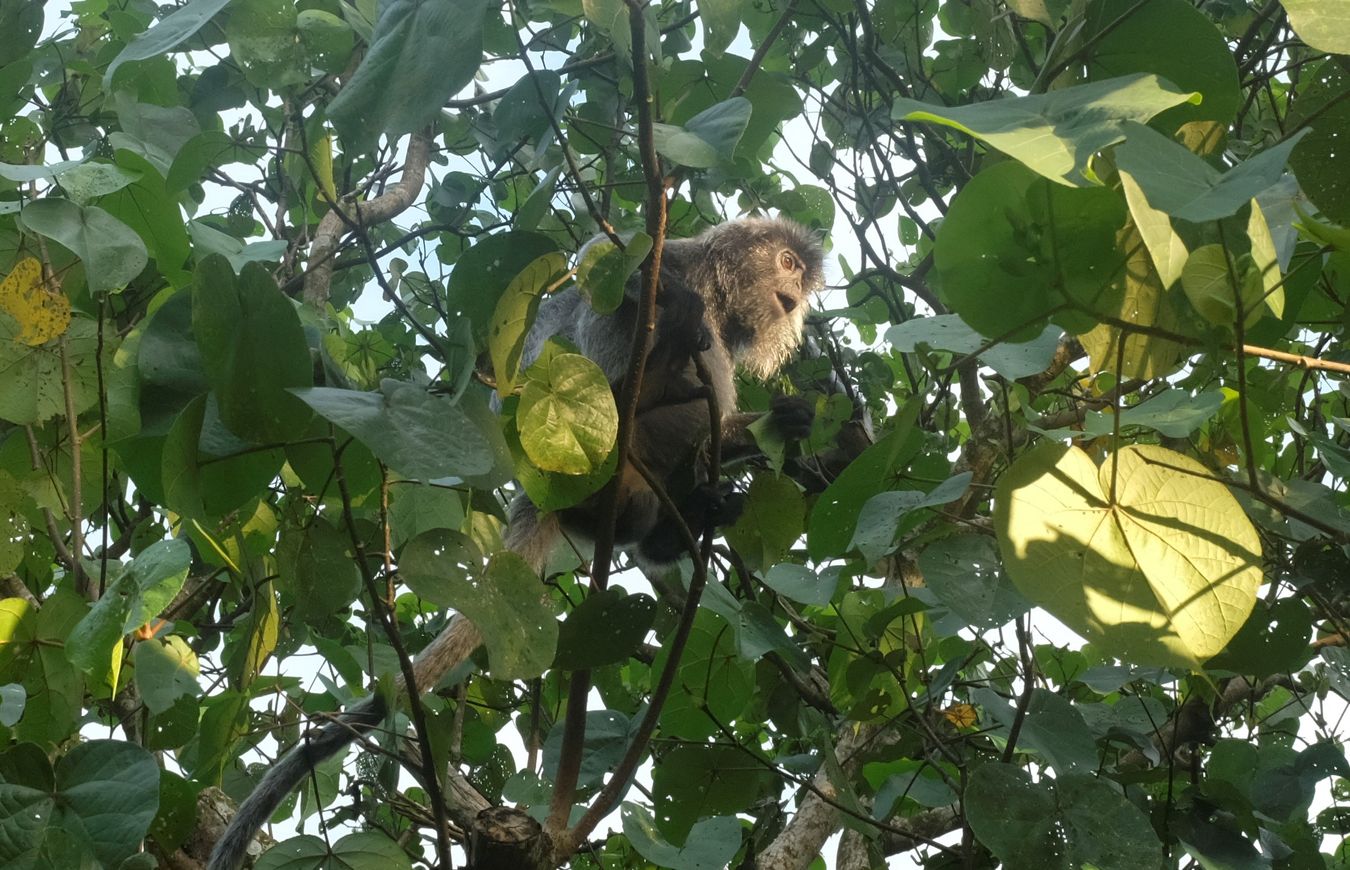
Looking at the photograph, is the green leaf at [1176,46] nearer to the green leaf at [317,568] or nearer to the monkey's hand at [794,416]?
the green leaf at [317,568]

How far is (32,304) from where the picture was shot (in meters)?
1.65

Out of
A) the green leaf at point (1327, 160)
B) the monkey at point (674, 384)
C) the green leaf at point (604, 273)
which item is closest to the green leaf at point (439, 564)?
the green leaf at point (604, 273)

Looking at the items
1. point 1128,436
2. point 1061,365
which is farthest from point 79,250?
point 1061,365

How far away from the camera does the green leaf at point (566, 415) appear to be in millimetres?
1384

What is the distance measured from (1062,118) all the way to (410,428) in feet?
2.30

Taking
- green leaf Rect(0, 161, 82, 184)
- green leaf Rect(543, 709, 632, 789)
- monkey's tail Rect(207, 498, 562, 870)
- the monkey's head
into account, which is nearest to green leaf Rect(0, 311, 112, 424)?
green leaf Rect(0, 161, 82, 184)

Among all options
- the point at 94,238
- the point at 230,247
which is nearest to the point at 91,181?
the point at 94,238

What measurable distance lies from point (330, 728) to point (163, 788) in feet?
1.19

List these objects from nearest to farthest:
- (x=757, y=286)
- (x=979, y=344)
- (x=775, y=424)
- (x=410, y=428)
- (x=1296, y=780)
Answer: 1. (x=410, y=428)
2. (x=979, y=344)
3. (x=1296, y=780)
4. (x=775, y=424)
5. (x=757, y=286)

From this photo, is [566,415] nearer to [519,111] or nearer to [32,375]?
[519,111]

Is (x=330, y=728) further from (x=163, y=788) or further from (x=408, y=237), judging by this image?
(x=408, y=237)

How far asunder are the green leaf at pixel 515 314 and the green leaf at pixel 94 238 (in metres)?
0.57

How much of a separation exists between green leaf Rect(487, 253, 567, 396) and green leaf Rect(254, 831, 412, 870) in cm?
77

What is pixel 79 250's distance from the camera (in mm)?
1495
